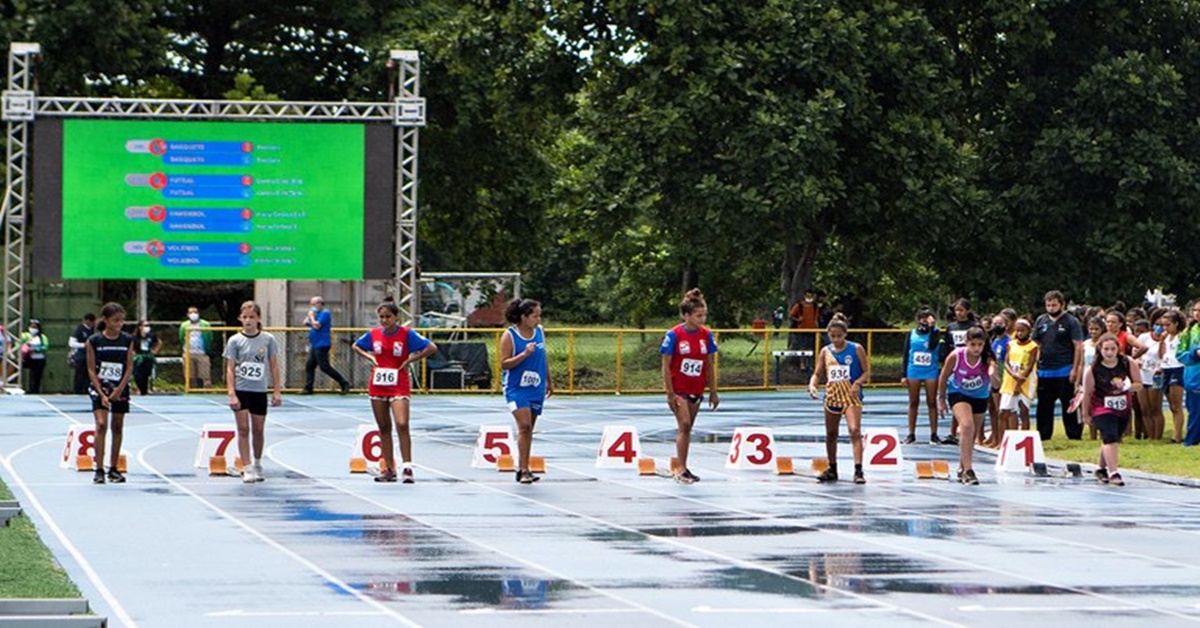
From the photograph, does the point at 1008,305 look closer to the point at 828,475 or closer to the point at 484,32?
the point at 484,32

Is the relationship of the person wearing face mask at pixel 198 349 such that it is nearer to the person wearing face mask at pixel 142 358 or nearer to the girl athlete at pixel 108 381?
the person wearing face mask at pixel 142 358

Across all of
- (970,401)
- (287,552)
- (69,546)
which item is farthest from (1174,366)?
(69,546)

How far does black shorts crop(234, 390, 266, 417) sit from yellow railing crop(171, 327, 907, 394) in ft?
59.5

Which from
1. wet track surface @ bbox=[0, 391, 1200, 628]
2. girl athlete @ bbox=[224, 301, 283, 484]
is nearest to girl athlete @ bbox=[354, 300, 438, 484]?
wet track surface @ bbox=[0, 391, 1200, 628]

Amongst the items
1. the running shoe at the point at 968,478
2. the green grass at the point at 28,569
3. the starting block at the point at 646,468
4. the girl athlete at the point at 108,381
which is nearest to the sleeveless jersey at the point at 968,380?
the running shoe at the point at 968,478

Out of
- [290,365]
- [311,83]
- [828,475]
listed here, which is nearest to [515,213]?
[311,83]

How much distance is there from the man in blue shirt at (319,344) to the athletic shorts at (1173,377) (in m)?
16.8

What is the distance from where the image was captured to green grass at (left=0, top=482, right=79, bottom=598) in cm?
1247

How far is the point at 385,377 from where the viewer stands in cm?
2170

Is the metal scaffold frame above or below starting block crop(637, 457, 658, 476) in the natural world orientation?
above

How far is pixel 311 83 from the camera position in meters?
50.1

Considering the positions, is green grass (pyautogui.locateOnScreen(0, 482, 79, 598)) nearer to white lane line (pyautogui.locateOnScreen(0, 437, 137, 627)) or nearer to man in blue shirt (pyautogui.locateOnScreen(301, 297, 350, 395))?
white lane line (pyautogui.locateOnScreen(0, 437, 137, 627))

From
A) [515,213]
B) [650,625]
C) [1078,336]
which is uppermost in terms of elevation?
[515,213]

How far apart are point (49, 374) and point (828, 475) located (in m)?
22.7
